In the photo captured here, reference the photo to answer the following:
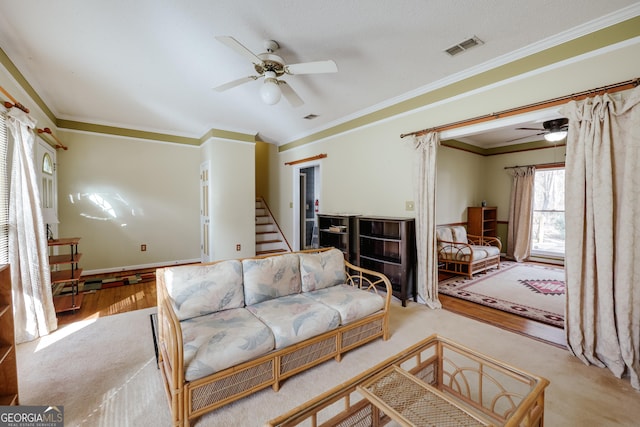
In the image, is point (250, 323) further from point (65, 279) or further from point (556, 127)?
point (556, 127)

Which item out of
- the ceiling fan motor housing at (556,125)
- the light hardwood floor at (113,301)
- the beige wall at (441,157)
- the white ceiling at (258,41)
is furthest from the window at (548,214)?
the light hardwood floor at (113,301)

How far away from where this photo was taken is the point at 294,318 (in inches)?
81.7

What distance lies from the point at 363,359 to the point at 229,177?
4.14 metres

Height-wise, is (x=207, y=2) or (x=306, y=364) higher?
(x=207, y=2)

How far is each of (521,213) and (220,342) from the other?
22.8 feet

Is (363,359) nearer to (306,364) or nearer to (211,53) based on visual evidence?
(306,364)

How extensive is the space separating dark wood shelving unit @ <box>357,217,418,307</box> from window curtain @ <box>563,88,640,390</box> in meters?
1.54

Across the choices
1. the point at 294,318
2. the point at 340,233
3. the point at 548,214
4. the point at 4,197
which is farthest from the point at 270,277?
the point at 548,214

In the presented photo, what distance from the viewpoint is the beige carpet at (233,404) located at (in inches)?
66.6

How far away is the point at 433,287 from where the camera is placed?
343 centimetres

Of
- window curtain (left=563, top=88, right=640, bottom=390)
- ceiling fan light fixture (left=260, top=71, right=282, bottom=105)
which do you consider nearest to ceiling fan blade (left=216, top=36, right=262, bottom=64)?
ceiling fan light fixture (left=260, top=71, right=282, bottom=105)

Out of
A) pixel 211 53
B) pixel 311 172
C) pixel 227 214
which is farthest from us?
pixel 311 172

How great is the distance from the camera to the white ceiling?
2164 millimetres

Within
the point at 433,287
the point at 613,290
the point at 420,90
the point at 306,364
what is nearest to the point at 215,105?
the point at 420,90
